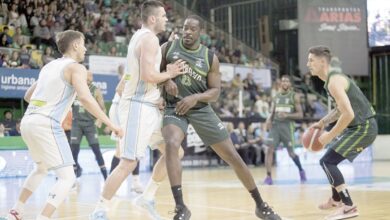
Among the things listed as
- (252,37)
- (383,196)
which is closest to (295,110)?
(383,196)

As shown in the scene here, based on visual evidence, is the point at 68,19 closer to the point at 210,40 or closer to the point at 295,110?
the point at 210,40

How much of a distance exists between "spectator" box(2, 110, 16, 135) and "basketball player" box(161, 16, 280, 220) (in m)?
9.50

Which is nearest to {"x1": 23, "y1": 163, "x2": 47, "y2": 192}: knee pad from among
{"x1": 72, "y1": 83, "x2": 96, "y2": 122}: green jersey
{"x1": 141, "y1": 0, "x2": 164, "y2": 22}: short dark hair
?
{"x1": 141, "y1": 0, "x2": 164, "y2": 22}: short dark hair

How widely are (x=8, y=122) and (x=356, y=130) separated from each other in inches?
407

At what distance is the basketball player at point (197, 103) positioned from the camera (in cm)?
596

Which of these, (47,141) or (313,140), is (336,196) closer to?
(313,140)

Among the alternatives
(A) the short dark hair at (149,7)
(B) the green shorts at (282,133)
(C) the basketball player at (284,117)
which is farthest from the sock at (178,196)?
(B) the green shorts at (282,133)

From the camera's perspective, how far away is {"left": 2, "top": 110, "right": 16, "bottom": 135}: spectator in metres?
14.8

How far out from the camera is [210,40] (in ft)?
75.7

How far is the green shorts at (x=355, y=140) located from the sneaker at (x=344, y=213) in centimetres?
55

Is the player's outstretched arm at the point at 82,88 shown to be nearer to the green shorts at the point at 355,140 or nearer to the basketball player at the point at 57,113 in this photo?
Result: the basketball player at the point at 57,113

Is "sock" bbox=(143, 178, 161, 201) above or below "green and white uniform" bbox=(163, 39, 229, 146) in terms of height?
below

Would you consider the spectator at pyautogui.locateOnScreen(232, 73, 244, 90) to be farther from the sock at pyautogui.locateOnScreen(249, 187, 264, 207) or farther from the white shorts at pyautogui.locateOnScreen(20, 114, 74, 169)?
the white shorts at pyautogui.locateOnScreen(20, 114, 74, 169)

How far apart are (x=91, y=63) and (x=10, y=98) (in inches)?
91.9
